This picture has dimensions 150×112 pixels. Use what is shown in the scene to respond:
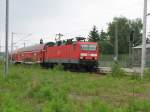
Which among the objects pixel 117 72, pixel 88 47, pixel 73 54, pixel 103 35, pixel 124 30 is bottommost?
pixel 117 72

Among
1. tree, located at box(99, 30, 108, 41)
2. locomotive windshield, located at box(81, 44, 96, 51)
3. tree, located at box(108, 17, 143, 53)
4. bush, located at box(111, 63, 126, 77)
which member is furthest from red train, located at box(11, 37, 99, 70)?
tree, located at box(99, 30, 108, 41)

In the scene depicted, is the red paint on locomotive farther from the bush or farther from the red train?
the bush

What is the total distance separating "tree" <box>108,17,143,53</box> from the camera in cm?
12362

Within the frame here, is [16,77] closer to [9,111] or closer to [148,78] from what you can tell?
[148,78]

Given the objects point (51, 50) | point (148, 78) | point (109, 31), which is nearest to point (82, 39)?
point (51, 50)

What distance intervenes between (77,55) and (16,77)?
15.0 meters

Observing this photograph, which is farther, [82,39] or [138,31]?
[138,31]

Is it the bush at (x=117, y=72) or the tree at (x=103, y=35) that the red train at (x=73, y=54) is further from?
the tree at (x=103, y=35)

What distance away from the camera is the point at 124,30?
139250 millimetres

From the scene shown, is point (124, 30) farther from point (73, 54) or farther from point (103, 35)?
point (73, 54)

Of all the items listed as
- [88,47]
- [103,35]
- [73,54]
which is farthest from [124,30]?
[73,54]

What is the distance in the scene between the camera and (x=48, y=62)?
51.0 m

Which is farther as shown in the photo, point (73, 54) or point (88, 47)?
point (88, 47)

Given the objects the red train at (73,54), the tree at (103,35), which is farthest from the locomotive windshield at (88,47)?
the tree at (103,35)
